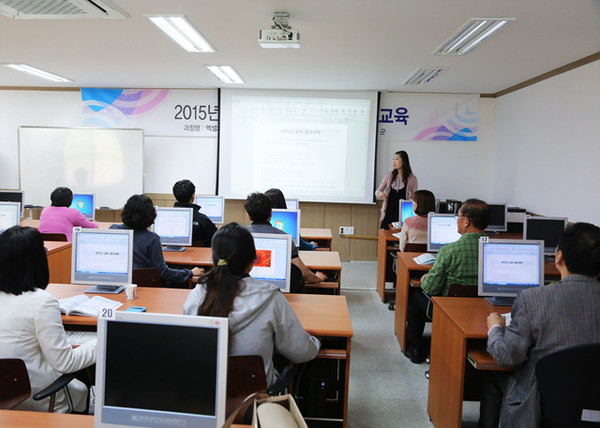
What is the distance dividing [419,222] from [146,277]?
105 inches

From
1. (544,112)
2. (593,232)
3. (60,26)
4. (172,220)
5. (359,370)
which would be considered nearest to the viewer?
(593,232)

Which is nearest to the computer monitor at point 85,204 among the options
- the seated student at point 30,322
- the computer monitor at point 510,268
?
the seated student at point 30,322

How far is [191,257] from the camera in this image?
4.07 meters

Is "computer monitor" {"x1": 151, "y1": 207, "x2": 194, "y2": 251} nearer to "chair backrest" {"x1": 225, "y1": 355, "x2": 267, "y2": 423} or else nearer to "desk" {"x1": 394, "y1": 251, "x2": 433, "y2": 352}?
"desk" {"x1": 394, "y1": 251, "x2": 433, "y2": 352}

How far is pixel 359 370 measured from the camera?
3418 mm

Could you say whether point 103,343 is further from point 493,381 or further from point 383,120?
point 383,120

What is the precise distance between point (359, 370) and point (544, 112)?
4237mm

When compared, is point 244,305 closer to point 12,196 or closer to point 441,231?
point 441,231

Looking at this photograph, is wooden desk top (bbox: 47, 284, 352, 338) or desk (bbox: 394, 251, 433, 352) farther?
desk (bbox: 394, 251, 433, 352)

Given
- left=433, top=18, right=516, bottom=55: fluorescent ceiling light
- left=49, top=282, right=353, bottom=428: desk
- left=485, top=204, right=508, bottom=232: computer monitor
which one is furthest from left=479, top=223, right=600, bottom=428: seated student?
left=485, top=204, right=508, bottom=232: computer monitor

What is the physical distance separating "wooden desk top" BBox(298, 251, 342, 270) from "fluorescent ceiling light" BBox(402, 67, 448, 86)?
2.73 m

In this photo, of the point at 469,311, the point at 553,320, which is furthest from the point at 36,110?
the point at 553,320

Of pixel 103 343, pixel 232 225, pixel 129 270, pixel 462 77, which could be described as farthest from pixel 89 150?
pixel 103 343

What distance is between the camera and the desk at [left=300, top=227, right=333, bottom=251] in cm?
523
